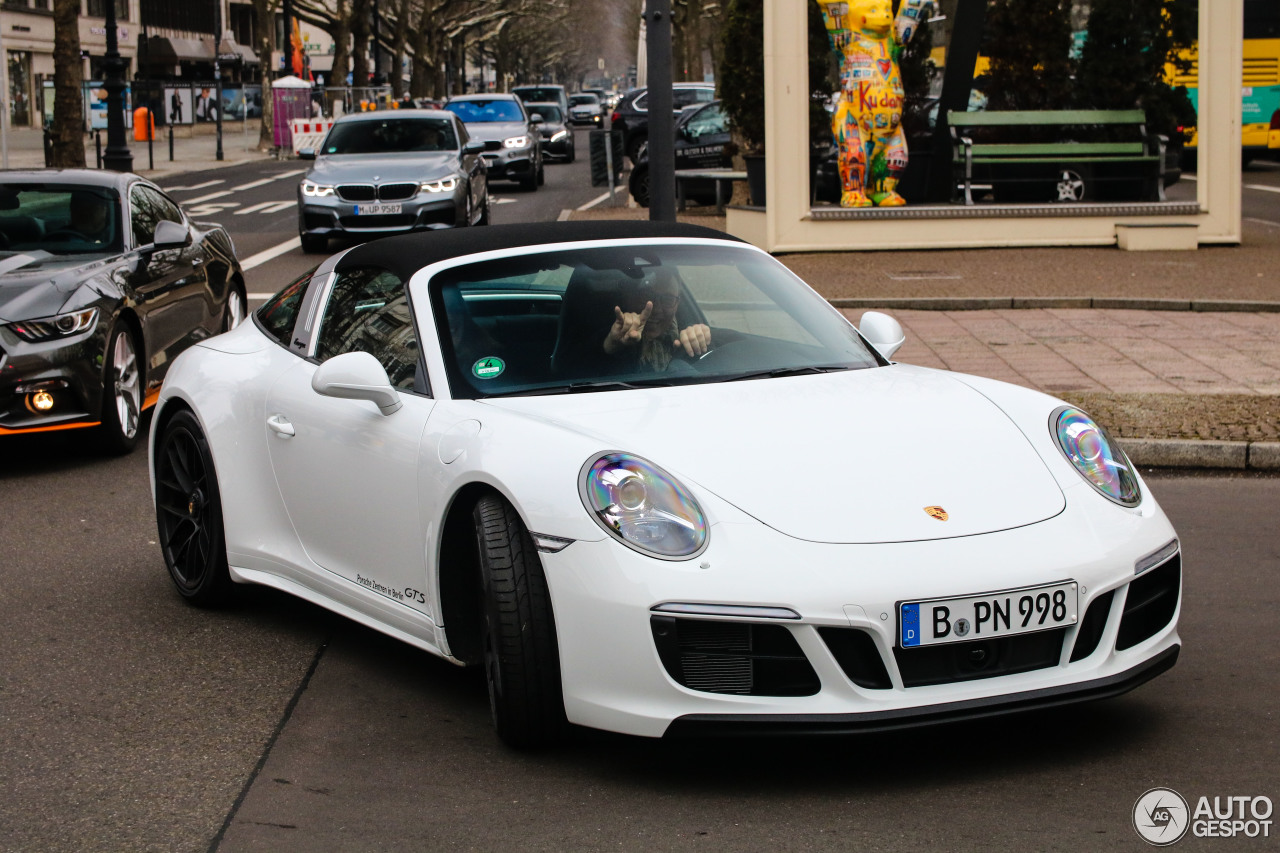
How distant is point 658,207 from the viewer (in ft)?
36.6

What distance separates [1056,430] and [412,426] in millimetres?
1760

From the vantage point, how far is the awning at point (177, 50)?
7881 cm

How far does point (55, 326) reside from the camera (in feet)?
26.3

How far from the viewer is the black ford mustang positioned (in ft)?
26.1

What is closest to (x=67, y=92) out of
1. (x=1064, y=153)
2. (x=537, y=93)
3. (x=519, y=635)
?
(x=1064, y=153)

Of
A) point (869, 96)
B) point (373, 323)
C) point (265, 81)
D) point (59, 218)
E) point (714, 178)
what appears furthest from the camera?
point (265, 81)

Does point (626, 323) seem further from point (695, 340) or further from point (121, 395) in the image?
point (121, 395)

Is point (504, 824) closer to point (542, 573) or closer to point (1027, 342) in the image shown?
point (542, 573)

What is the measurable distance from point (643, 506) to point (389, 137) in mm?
17445

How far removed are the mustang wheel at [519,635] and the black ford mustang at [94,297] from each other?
4.70 metres

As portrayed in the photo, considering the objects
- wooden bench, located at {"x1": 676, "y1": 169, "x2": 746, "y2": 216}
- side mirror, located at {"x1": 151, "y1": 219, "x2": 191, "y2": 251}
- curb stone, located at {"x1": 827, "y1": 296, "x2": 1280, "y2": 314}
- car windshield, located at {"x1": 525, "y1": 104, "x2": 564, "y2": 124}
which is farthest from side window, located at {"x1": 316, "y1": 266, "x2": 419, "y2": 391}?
car windshield, located at {"x1": 525, "y1": 104, "x2": 564, "y2": 124}

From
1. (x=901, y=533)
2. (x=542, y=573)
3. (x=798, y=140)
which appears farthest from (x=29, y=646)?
(x=798, y=140)

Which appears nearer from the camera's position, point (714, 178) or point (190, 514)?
point (190, 514)

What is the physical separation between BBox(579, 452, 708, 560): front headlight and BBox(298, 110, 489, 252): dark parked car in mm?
15141
